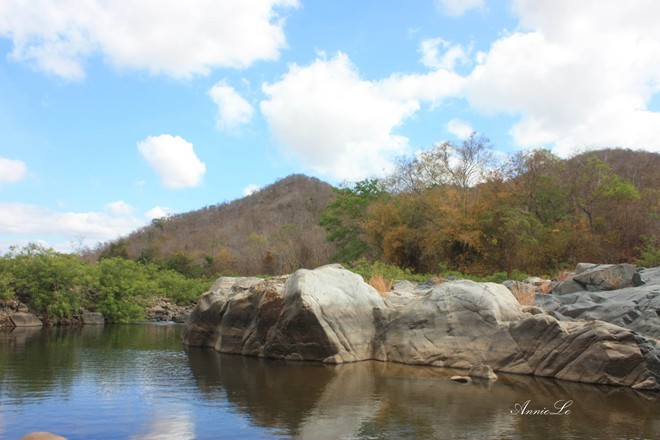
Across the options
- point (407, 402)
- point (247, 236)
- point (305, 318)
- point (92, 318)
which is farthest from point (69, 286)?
point (247, 236)

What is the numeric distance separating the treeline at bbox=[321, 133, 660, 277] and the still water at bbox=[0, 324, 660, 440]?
610 inches

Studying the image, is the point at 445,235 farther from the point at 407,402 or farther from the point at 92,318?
the point at 407,402

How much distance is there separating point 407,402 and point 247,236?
67.7 meters

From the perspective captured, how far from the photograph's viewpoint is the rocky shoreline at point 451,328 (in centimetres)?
980

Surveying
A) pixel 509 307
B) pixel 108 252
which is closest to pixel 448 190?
pixel 509 307

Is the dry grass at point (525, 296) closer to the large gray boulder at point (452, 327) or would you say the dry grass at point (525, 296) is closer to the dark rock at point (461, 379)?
the large gray boulder at point (452, 327)

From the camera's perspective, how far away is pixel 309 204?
3504 inches

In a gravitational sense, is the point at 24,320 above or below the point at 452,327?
above

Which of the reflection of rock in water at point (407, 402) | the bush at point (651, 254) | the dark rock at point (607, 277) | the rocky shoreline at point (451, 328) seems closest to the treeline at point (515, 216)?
the bush at point (651, 254)

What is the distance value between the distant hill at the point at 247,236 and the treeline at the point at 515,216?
7.30m

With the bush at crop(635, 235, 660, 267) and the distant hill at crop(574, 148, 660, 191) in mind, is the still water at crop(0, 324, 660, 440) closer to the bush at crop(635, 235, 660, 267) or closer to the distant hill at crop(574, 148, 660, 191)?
the bush at crop(635, 235, 660, 267)

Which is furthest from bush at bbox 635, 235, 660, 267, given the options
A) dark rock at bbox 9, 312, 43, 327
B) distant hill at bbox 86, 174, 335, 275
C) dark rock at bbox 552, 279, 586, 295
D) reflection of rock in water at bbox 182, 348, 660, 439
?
dark rock at bbox 9, 312, 43, 327

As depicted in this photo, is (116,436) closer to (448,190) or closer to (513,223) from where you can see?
(513,223)

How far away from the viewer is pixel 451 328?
11766 millimetres
